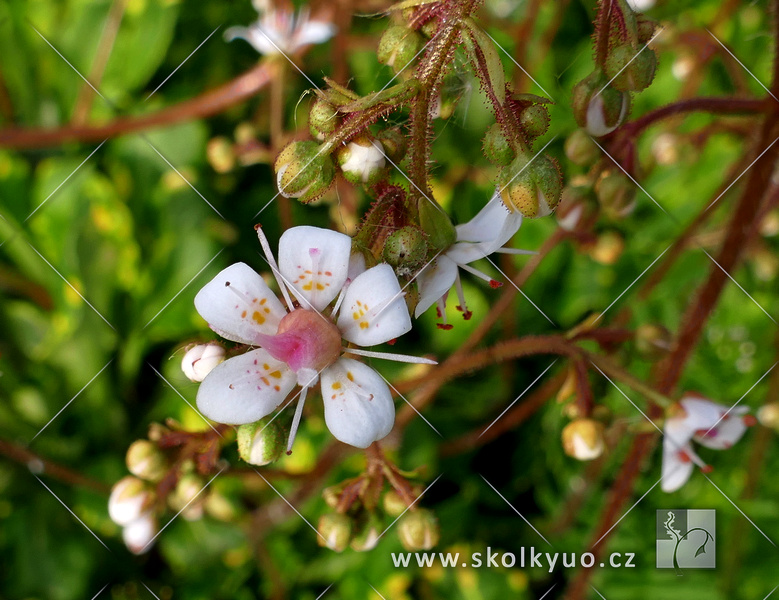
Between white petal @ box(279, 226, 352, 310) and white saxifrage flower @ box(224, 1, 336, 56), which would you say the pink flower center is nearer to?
white petal @ box(279, 226, 352, 310)

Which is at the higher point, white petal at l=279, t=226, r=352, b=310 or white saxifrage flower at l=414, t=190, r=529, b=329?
white saxifrage flower at l=414, t=190, r=529, b=329

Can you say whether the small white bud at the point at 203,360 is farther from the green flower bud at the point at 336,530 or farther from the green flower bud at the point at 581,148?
the green flower bud at the point at 581,148

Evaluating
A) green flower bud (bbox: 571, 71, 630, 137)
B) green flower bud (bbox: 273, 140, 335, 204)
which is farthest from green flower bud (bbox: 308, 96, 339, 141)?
green flower bud (bbox: 571, 71, 630, 137)

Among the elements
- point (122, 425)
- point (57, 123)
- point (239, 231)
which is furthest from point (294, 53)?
point (122, 425)

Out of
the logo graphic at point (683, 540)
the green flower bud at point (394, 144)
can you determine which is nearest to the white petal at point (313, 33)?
the green flower bud at point (394, 144)

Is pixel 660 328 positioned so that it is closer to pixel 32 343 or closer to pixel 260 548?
pixel 260 548
